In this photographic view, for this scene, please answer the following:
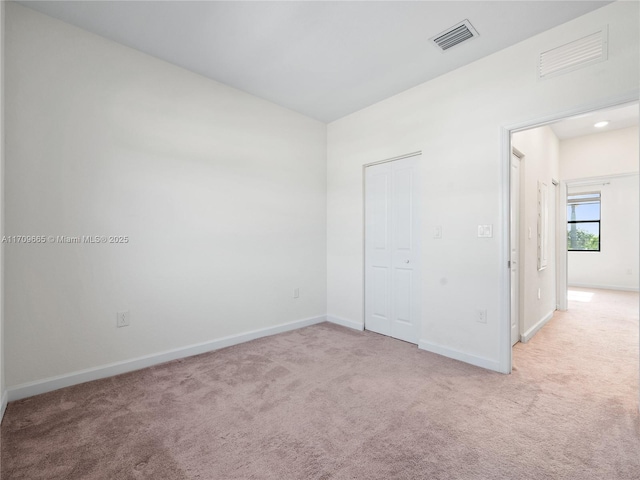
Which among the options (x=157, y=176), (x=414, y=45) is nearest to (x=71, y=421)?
(x=157, y=176)

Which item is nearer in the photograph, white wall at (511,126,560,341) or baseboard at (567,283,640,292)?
white wall at (511,126,560,341)

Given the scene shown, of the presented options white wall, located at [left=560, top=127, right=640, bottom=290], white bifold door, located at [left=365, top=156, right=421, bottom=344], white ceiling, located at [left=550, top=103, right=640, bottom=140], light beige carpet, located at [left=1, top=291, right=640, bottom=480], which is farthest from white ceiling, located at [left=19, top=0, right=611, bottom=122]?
white wall, located at [left=560, top=127, right=640, bottom=290]

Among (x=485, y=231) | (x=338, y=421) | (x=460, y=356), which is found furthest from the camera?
(x=460, y=356)

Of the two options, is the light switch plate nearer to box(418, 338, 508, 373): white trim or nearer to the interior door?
the interior door

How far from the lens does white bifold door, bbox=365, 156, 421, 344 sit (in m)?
3.45

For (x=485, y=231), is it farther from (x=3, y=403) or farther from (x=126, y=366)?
(x=3, y=403)

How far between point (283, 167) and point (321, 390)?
Result: 2626mm

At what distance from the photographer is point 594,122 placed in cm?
478

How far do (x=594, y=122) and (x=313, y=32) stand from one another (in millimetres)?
4955

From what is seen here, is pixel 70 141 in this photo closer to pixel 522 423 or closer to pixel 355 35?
pixel 355 35

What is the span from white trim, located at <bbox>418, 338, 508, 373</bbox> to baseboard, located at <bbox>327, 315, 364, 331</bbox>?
0.90 metres

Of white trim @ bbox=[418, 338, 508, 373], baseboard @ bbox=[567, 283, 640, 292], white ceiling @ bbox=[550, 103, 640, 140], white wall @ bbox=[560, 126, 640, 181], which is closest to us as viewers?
white trim @ bbox=[418, 338, 508, 373]

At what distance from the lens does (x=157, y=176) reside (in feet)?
9.30

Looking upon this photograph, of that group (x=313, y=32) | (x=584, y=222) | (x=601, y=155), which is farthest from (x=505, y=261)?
(x=584, y=222)
